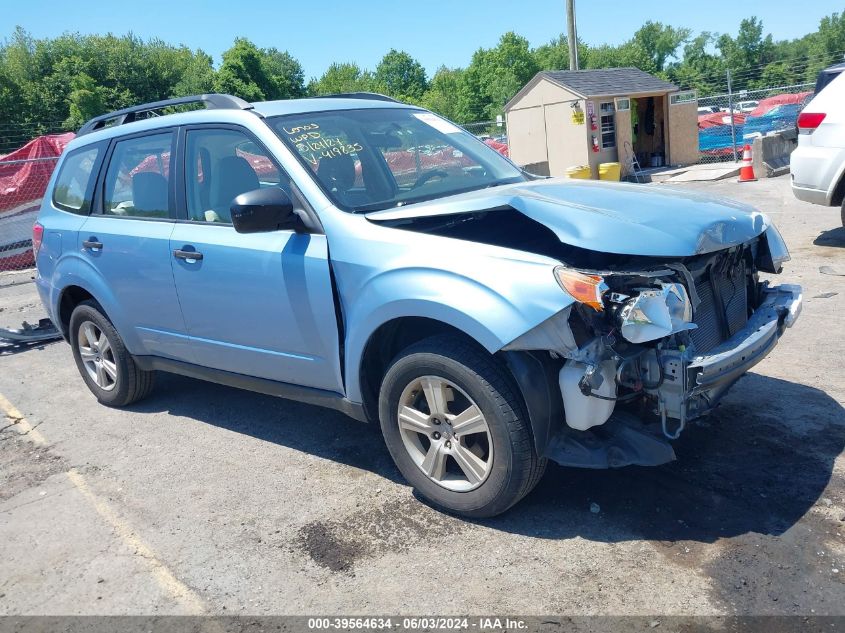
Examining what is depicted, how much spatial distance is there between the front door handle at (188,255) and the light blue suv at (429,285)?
21 mm

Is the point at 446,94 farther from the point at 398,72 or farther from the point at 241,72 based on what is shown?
the point at 241,72

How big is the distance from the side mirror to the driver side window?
15.2 inches

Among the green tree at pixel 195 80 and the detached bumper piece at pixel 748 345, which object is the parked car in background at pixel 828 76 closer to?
the detached bumper piece at pixel 748 345

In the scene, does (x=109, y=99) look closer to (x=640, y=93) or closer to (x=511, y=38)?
(x=640, y=93)

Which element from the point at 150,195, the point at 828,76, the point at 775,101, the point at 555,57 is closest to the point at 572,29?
the point at 775,101

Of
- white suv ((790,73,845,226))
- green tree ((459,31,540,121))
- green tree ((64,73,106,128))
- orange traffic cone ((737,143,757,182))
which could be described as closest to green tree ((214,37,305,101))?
green tree ((64,73,106,128))

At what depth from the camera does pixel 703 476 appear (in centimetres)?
380

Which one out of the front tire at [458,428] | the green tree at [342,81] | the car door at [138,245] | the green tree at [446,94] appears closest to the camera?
the front tire at [458,428]

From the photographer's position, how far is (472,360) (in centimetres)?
336

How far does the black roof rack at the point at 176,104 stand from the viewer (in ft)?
15.1

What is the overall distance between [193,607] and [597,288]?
2.18 meters

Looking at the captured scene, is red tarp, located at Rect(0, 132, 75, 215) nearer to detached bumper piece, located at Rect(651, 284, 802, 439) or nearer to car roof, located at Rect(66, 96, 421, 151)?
car roof, located at Rect(66, 96, 421, 151)

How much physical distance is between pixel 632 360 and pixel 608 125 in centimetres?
1695

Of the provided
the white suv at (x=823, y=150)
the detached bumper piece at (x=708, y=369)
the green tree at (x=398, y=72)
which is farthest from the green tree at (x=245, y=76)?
the green tree at (x=398, y=72)
